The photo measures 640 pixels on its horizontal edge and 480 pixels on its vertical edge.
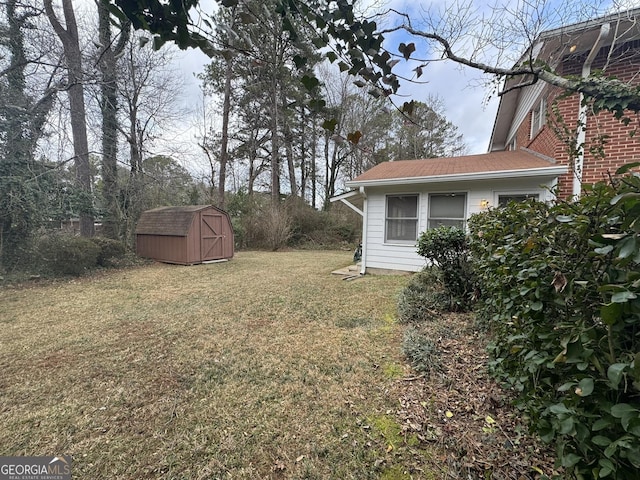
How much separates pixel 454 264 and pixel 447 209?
2.83 m

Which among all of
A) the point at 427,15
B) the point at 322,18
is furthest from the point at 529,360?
the point at 427,15

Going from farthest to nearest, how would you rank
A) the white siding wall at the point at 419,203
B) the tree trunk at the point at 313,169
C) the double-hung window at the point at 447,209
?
the tree trunk at the point at 313,169, the double-hung window at the point at 447,209, the white siding wall at the point at 419,203

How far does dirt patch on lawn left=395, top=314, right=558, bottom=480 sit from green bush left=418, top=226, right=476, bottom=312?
48.7 inches

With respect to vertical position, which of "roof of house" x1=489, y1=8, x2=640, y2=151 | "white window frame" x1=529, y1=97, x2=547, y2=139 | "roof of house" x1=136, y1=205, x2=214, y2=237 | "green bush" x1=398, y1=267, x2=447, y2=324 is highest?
"roof of house" x1=489, y1=8, x2=640, y2=151

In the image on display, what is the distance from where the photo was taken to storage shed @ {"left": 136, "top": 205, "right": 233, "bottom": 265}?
30.9 feet

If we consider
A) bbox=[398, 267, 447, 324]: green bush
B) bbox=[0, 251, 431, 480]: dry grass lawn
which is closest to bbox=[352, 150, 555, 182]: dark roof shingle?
bbox=[398, 267, 447, 324]: green bush

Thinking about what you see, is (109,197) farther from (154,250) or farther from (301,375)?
(301,375)

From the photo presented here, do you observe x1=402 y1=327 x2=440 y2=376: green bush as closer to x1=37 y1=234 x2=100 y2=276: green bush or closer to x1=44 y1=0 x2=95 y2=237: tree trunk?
x1=37 y1=234 x2=100 y2=276: green bush

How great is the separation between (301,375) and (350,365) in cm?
51

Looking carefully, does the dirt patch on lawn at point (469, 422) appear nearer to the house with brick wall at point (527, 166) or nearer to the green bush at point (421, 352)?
the green bush at point (421, 352)

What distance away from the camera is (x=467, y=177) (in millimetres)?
6070

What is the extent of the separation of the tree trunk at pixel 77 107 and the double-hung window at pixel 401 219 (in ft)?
29.1

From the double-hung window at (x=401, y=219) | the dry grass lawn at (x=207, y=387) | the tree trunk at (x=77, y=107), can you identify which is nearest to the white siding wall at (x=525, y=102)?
the double-hung window at (x=401, y=219)

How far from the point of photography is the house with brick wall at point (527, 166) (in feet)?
15.2
